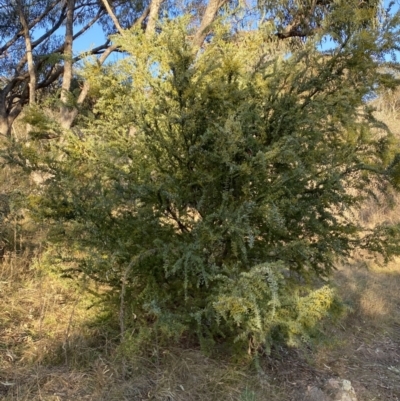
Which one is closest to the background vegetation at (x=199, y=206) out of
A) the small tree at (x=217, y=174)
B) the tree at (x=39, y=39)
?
the small tree at (x=217, y=174)

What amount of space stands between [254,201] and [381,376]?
7.59ft

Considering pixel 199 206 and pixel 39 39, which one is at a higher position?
pixel 39 39

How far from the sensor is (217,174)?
10.8 ft

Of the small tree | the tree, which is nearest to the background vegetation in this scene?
the small tree

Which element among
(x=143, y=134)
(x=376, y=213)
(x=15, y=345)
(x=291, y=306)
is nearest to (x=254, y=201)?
(x=291, y=306)

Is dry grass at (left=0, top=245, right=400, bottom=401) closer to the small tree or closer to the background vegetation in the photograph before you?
the background vegetation

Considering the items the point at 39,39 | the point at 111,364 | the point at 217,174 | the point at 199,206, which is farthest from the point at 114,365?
the point at 39,39

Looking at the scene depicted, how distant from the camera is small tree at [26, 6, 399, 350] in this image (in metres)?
3.12

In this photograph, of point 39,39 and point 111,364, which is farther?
point 39,39

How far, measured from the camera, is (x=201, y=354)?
11.9 ft

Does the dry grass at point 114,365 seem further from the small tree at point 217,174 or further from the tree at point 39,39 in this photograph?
the tree at point 39,39

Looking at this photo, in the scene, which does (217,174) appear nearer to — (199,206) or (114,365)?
(199,206)

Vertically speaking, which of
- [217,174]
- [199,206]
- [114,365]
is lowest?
[114,365]

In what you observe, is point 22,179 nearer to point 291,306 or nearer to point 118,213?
point 118,213
